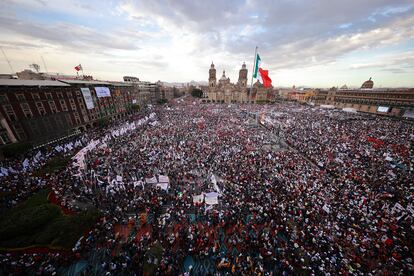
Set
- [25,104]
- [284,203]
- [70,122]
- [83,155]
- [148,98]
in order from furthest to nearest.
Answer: [148,98], [70,122], [25,104], [83,155], [284,203]

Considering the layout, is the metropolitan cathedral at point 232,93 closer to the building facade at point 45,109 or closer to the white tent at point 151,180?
the building facade at point 45,109

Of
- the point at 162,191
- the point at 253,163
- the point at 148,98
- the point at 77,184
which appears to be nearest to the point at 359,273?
the point at 253,163

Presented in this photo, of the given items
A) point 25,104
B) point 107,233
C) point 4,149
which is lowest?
point 107,233

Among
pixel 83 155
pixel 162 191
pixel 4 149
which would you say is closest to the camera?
pixel 162 191

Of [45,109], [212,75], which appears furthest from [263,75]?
[212,75]

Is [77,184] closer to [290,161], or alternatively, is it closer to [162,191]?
[162,191]

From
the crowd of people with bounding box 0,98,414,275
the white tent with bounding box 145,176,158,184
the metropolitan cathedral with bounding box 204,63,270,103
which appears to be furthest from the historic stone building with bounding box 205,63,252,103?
the white tent with bounding box 145,176,158,184
